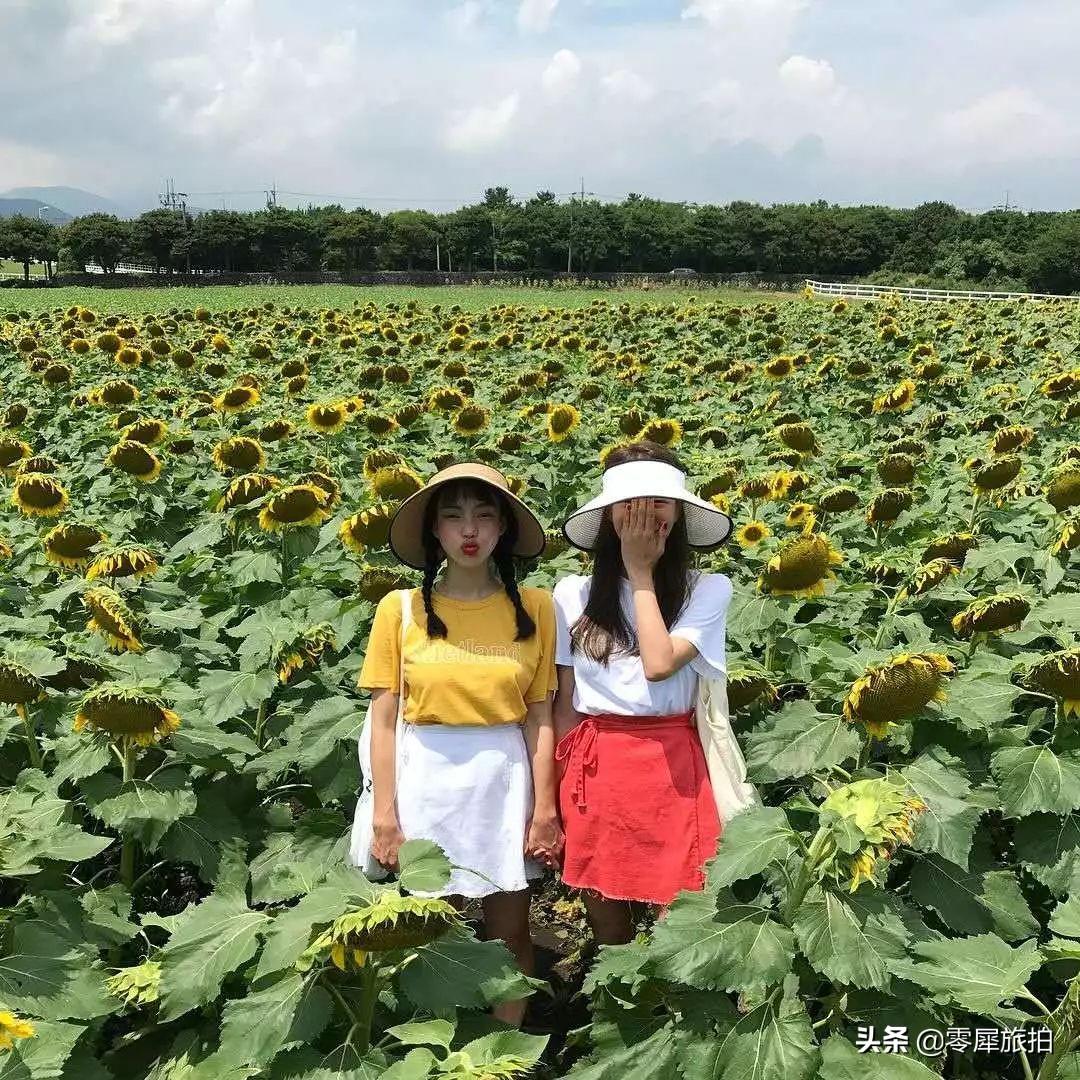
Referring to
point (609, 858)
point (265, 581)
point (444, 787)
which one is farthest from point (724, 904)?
point (265, 581)

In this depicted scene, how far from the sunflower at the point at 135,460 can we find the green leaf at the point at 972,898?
414cm

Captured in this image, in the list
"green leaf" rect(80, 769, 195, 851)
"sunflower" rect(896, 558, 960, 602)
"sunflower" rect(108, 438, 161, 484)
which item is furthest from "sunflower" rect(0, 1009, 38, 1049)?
"sunflower" rect(108, 438, 161, 484)

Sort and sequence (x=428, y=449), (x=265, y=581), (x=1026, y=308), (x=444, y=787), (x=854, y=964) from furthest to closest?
(x=1026, y=308) → (x=428, y=449) → (x=265, y=581) → (x=444, y=787) → (x=854, y=964)

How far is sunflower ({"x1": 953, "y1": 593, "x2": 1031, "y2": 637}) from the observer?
8.59 feet

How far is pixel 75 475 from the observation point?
18.4 ft

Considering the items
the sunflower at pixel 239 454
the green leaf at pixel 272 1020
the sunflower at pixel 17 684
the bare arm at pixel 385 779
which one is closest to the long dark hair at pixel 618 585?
the bare arm at pixel 385 779

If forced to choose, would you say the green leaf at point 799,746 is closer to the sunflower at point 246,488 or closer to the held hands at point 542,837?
the held hands at point 542,837

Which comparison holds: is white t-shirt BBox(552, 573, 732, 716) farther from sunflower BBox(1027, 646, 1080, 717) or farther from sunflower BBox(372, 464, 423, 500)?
sunflower BBox(372, 464, 423, 500)

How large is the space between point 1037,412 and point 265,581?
5.91 m

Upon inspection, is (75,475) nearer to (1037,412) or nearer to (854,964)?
(854,964)

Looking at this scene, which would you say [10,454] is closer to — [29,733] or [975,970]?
[29,733]

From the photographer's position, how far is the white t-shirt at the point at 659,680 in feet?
8.13

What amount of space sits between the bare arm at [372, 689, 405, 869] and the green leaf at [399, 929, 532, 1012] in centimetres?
58

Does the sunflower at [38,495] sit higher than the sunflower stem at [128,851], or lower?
higher
